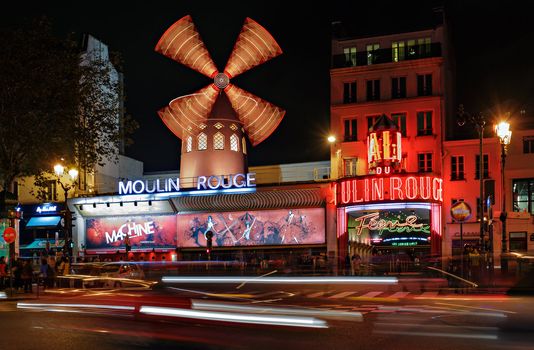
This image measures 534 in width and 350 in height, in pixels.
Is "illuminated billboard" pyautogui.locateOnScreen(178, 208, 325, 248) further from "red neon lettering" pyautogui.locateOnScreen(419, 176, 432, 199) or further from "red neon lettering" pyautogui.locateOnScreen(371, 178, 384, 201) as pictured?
"red neon lettering" pyautogui.locateOnScreen(419, 176, 432, 199)

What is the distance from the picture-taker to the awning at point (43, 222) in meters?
43.1

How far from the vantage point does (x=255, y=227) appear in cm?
3962

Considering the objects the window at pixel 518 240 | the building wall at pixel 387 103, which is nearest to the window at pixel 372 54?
the building wall at pixel 387 103

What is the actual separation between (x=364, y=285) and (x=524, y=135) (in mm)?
16121

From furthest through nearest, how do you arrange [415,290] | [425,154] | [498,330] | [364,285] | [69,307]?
[425,154] → [364,285] → [415,290] → [69,307] → [498,330]

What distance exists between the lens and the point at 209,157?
132ft

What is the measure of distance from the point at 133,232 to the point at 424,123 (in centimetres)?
1819

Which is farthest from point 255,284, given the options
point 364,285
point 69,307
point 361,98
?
point 361,98

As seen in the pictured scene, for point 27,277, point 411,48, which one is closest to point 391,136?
point 411,48

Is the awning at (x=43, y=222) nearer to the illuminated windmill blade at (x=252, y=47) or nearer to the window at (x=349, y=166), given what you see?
the illuminated windmill blade at (x=252, y=47)

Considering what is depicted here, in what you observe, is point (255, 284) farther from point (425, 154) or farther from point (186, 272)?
point (425, 154)

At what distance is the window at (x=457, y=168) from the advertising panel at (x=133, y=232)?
16.1m

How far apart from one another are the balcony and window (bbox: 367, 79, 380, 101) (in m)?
1.06

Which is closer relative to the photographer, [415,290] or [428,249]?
[415,290]
